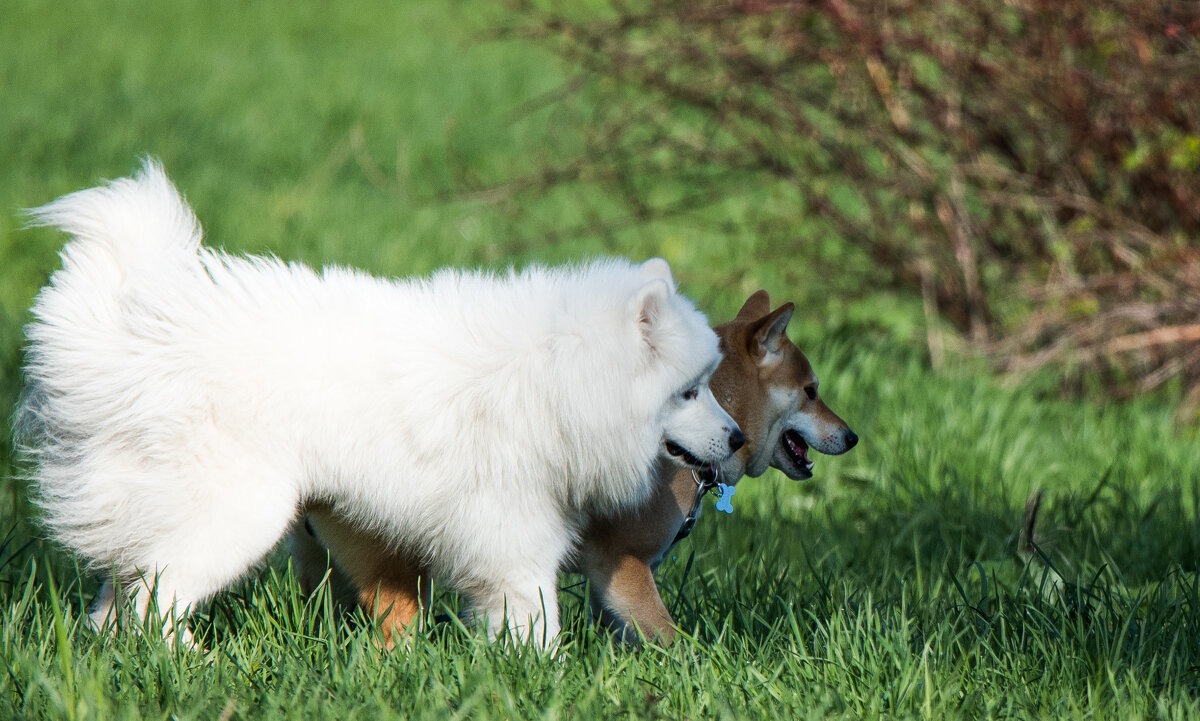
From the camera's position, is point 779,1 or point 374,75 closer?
point 779,1

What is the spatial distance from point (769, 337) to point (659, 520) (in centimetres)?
75

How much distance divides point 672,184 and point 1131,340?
6.52 m

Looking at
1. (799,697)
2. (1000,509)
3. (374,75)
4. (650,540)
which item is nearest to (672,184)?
(374,75)

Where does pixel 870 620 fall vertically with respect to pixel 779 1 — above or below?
below

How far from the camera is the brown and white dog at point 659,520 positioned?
3326 mm

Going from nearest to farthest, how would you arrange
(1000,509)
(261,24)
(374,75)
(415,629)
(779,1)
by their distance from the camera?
(415,629) < (1000,509) < (779,1) < (374,75) < (261,24)

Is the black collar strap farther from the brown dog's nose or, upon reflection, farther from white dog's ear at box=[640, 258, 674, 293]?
white dog's ear at box=[640, 258, 674, 293]

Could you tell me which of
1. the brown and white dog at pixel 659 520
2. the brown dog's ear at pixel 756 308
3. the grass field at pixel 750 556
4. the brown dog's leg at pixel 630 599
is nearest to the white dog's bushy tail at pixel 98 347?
the grass field at pixel 750 556

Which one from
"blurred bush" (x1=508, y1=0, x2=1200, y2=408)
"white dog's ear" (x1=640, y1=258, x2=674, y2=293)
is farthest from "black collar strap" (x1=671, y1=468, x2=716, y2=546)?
"blurred bush" (x1=508, y1=0, x2=1200, y2=408)

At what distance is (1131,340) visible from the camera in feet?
20.9

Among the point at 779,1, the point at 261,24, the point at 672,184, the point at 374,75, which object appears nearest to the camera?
the point at 779,1

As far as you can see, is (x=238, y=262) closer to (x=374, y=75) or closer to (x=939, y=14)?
(x=939, y=14)

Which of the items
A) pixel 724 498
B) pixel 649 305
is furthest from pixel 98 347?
pixel 724 498

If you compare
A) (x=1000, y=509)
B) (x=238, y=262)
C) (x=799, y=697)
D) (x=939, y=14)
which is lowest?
(x=1000, y=509)
